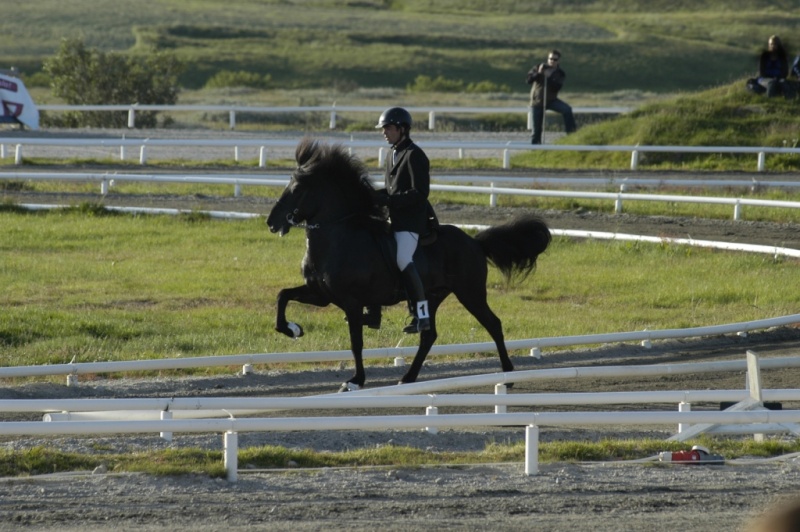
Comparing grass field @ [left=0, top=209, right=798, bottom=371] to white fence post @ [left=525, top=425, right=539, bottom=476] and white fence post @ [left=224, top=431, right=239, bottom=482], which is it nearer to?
white fence post @ [left=224, top=431, right=239, bottom=482]

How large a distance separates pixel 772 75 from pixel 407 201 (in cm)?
1977

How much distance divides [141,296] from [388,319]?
3409mm

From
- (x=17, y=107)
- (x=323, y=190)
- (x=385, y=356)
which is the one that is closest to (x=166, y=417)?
(x=323, y=190)

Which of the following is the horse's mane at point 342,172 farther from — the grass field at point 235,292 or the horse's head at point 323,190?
the grass field at point 235,292

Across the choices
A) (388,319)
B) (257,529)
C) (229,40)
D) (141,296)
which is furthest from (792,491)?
(229,40)

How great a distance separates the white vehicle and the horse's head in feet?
76.5

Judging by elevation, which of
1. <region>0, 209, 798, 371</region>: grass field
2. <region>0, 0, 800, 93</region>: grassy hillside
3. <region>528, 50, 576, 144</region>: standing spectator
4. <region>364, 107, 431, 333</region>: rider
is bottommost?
<region>0, 209, 798, 371</region>: grass field

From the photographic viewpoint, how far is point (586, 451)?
885 cm

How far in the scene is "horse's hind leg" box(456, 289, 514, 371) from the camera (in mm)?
11914

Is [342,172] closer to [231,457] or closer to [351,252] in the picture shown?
[351,252]

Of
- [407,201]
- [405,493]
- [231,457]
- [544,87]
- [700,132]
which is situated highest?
[544,87]

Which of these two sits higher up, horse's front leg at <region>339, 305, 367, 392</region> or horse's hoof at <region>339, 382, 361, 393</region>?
horse's front leg at <region>339, 305, 367, 392</region>

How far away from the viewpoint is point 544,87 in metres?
27.5

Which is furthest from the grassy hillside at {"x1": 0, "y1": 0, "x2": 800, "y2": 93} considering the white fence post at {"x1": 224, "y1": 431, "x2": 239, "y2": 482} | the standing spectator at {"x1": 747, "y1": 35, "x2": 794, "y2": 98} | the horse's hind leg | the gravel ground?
the white fence post at {"x1": 224, "y1": 431, "x2": 239, "y2": 482}
